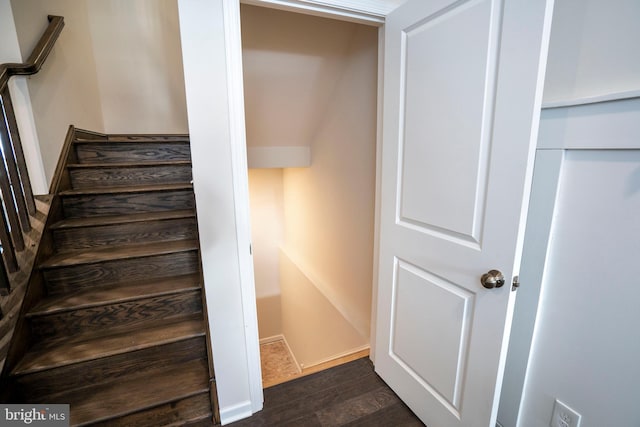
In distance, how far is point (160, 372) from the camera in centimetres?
142

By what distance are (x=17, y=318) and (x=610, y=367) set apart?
229cm

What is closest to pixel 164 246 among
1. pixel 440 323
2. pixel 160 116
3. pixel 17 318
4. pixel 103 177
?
pixel 17 318

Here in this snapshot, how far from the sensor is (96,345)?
133 cm

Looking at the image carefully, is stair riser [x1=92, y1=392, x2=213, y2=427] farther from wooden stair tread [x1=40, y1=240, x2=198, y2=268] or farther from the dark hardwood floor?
wooden stair tread [x1=40, y1=240, x2=198, y2=268]

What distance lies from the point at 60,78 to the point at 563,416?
3.42 meters

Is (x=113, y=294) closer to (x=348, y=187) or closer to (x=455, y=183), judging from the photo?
(x=348, y=187)

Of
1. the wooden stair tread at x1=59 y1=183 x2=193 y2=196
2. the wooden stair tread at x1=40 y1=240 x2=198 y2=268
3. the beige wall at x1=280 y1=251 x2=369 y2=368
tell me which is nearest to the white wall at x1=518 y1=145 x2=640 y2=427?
the beige wall at x1=280 y1=251 x2=369 y2=368

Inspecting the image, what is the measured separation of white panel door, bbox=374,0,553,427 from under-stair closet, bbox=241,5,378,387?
1.82 ft

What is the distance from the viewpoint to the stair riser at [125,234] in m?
1.64

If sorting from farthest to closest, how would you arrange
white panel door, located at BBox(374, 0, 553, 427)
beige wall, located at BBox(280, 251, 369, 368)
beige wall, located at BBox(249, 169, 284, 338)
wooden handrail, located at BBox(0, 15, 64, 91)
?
beige wall, located at BBox(249, 169, 284, 338)
beige wall, located at BBox(280, 251, 369, 368)
wooden handrail, located at BBox(0, 15, 64, 91)
white panel door, located at BBox(374, 0, 553, 427)

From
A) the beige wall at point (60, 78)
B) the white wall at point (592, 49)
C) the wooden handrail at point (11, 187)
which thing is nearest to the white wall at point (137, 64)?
the beige wall at point (60, 78)

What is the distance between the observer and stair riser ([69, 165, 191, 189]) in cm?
193

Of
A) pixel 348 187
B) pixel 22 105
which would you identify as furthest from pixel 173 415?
pixel 22 105

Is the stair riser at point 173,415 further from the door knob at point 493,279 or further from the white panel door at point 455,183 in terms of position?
the door knob at point 493,279
